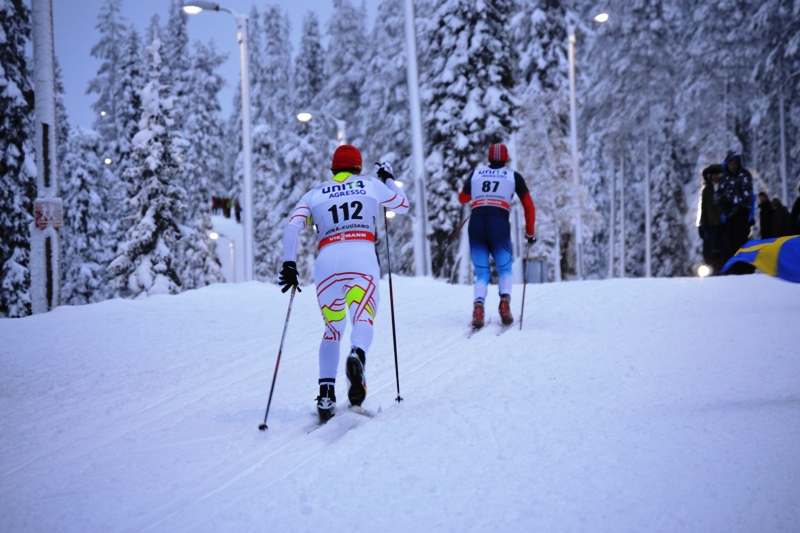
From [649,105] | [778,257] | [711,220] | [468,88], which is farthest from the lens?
[649,105]

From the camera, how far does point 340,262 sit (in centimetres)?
502

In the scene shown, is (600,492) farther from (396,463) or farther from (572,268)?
(572,268)

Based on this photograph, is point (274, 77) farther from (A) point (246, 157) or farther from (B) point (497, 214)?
(B) point (497, 214)

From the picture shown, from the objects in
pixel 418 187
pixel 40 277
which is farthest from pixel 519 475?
pixel 418 187

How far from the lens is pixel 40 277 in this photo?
10.1 metres

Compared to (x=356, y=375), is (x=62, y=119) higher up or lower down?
higher up

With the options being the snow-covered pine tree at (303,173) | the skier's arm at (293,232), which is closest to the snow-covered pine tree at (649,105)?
the snow-covered pine tree at (303,173)

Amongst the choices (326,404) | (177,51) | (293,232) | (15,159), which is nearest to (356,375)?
(326,404)

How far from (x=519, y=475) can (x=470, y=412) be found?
132 cm

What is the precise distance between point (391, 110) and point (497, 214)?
2537 cm

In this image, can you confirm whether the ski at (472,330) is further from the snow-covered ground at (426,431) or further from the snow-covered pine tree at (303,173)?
the snow-covered pine tree at (303,173)

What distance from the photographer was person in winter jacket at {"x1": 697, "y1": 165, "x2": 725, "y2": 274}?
1205cm

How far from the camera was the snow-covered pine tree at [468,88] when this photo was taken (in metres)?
23.2

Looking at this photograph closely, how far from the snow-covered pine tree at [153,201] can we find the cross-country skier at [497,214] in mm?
21451
